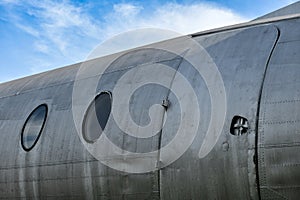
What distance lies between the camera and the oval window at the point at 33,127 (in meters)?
10.5

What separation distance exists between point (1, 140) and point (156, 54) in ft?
14.7

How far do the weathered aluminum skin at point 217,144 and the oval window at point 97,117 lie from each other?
0.85 feet

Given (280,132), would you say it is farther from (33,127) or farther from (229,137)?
(33,127)

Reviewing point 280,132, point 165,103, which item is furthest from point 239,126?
point 165,103

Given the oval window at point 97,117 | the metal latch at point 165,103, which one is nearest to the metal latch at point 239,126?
the metal latch at point 165,103

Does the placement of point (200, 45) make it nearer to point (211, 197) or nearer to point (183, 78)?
point (183, 78)

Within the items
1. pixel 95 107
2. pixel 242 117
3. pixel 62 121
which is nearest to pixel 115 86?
pixel 95 107

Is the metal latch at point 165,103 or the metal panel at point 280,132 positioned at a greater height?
the metal latch at point 165,103

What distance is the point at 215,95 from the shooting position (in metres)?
7.61

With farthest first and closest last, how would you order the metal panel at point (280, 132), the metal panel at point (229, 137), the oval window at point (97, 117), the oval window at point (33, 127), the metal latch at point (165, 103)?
the oval window at point (33, 127) → the oval window at point (97, 117) → the metal latch at point (165, 103) → the metal panel at point (229, 137) → the metal panel at point (280, 132)

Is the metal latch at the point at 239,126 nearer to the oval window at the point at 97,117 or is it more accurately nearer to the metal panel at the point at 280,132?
the metal panel at the point at 280,132

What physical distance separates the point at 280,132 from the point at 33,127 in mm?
5974

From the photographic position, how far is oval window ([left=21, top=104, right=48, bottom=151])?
1053cm

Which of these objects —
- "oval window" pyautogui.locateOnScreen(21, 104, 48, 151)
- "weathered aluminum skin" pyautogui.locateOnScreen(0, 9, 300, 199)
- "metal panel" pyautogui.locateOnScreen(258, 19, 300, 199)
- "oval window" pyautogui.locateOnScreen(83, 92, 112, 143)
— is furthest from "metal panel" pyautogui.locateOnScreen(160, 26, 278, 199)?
→ "oval window" pyautogui.locateOnScreen(21, 104, 48, 151)
